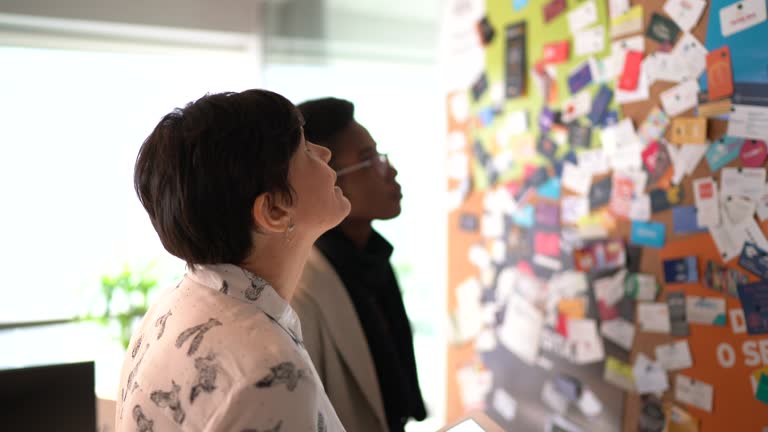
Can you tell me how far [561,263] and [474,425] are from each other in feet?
3.40

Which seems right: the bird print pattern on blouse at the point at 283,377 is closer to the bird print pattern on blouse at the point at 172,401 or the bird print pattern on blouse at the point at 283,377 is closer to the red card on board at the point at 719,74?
the bird print pattern on blouse at the point at 172,401

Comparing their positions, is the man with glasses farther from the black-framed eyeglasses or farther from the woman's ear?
the woman's ear

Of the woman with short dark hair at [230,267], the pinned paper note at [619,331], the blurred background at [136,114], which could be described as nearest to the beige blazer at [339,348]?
the woman with short dark hair at [230,267]

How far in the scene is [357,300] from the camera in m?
1.54

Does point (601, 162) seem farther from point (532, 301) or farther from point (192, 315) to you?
point (192, 315)

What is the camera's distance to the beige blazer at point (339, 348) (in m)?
1.39

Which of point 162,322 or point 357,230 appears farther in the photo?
point 357,230

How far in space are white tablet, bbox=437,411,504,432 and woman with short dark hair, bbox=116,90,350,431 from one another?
1.23 ft

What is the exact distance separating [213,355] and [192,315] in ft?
0.32

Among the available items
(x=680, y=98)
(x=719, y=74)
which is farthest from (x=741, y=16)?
(x=680, y=98)

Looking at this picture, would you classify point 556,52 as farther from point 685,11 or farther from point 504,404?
point 504,404

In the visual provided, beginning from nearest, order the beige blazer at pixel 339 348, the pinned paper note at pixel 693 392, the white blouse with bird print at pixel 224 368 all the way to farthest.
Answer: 1. the white blouse with bird print at pixel 224 368
2. the beige blazer at pixel 339 348
3. the pinned paper note at pixel 693 392

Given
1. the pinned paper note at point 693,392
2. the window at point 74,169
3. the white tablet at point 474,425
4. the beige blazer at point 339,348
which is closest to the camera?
the white tablet at point 474,425

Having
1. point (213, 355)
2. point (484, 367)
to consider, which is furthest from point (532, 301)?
point (213, 355)
